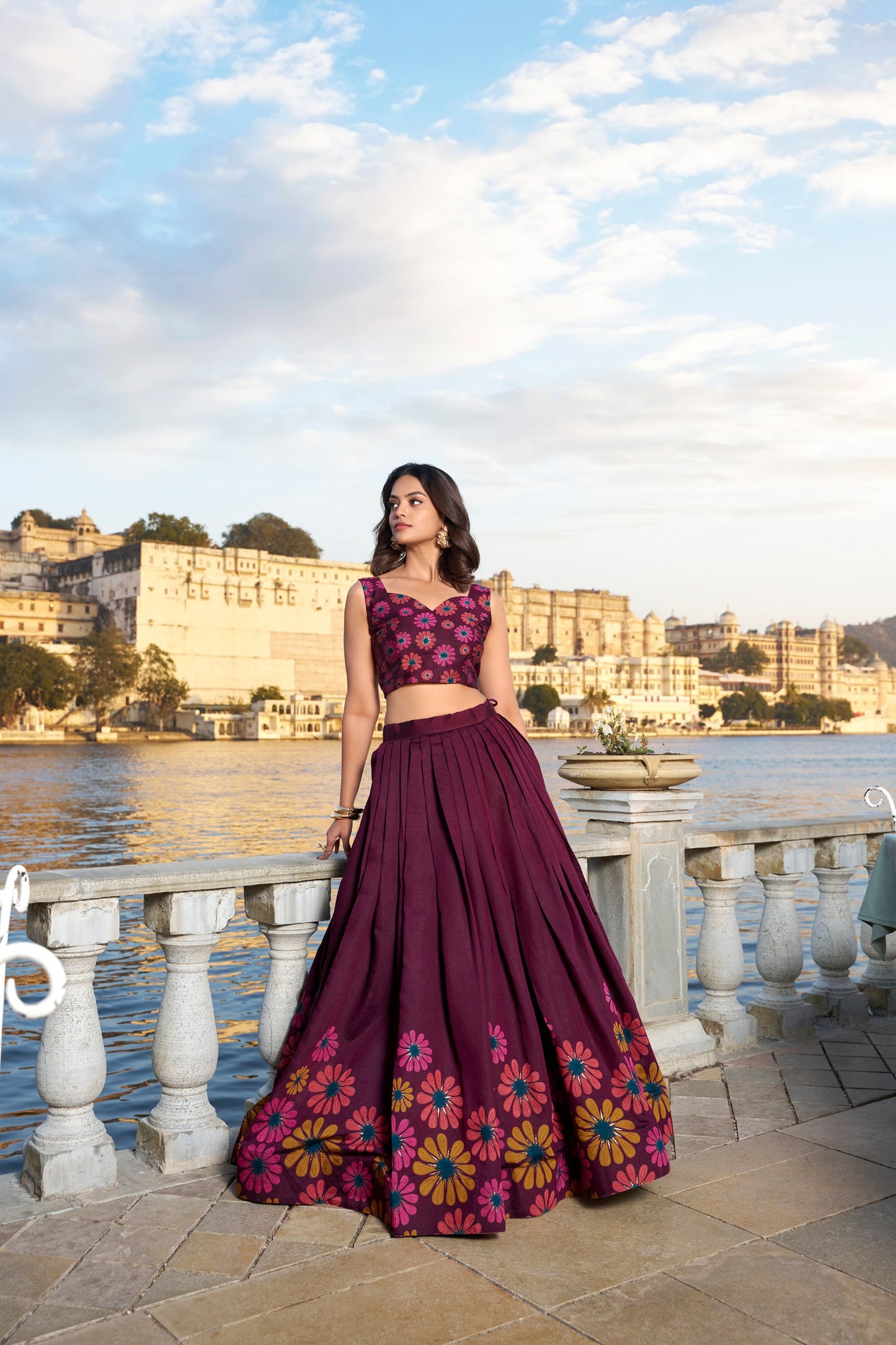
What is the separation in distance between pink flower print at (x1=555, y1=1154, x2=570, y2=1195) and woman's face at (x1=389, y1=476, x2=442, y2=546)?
1.64 meters

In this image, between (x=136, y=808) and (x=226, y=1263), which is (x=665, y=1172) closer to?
(x=226, y=1263)

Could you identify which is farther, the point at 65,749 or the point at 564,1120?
the point at 65,749

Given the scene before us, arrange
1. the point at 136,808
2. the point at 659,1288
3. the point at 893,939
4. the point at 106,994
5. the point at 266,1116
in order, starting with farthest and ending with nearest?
the point at 136,808 < the point at 106,994 < the point at 893,939 < the point at 266,1116 < the point at 659,1288

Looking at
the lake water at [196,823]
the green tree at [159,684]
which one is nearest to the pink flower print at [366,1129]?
the lake water at [196,823]

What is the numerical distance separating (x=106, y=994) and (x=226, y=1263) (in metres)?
7.83

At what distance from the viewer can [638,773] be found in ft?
12.6

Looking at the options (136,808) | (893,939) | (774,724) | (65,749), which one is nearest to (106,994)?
(893,939)

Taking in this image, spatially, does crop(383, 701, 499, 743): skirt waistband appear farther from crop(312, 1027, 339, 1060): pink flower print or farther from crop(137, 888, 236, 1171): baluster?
crop(312, 1027, 339, 1060): pink flower print

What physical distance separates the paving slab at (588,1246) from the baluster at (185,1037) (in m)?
0.79

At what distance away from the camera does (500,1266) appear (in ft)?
7.71

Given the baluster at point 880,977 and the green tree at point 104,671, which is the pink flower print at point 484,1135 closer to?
the baluster at point 880,977

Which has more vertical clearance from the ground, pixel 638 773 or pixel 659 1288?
pixel 638 773

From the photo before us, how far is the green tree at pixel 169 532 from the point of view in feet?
309

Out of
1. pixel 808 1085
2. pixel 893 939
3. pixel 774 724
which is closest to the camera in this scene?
pixel 808 1085
